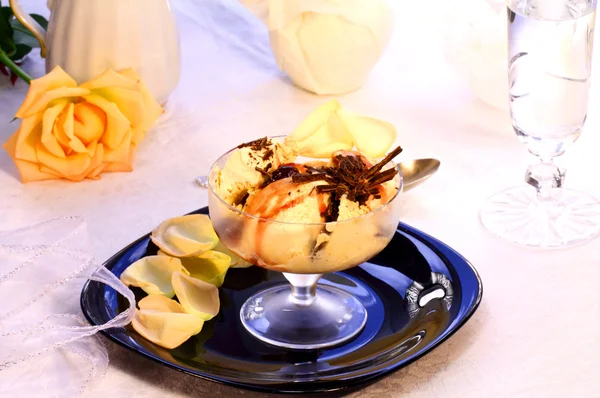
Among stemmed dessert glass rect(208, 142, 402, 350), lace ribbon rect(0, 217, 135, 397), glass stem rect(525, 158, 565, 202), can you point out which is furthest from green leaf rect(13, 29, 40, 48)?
glass stem rect(525, 158, 565, 202)

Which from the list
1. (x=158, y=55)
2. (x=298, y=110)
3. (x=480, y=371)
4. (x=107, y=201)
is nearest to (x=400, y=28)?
(x=298, y=110)

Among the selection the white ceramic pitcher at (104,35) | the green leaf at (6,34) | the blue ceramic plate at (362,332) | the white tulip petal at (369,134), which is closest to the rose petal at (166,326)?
the blue ceramic plate at (362,332)

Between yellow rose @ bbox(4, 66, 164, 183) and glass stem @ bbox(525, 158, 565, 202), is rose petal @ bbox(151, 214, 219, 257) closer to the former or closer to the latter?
yellow rose @ bbox(4, 66, 164, 183)

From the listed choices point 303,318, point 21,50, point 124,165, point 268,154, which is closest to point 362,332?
point 303,318

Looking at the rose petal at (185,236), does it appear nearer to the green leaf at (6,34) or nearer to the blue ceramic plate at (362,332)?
the blue ceramic plate at (362,332)

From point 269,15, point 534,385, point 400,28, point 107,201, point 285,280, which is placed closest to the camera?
point 534,385

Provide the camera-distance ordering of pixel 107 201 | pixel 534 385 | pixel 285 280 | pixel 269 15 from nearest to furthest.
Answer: pixel 534 385 → pixel 285 280 → pixel 107 201 → pixel 269 15

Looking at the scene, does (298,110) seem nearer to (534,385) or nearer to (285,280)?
(285,280)
